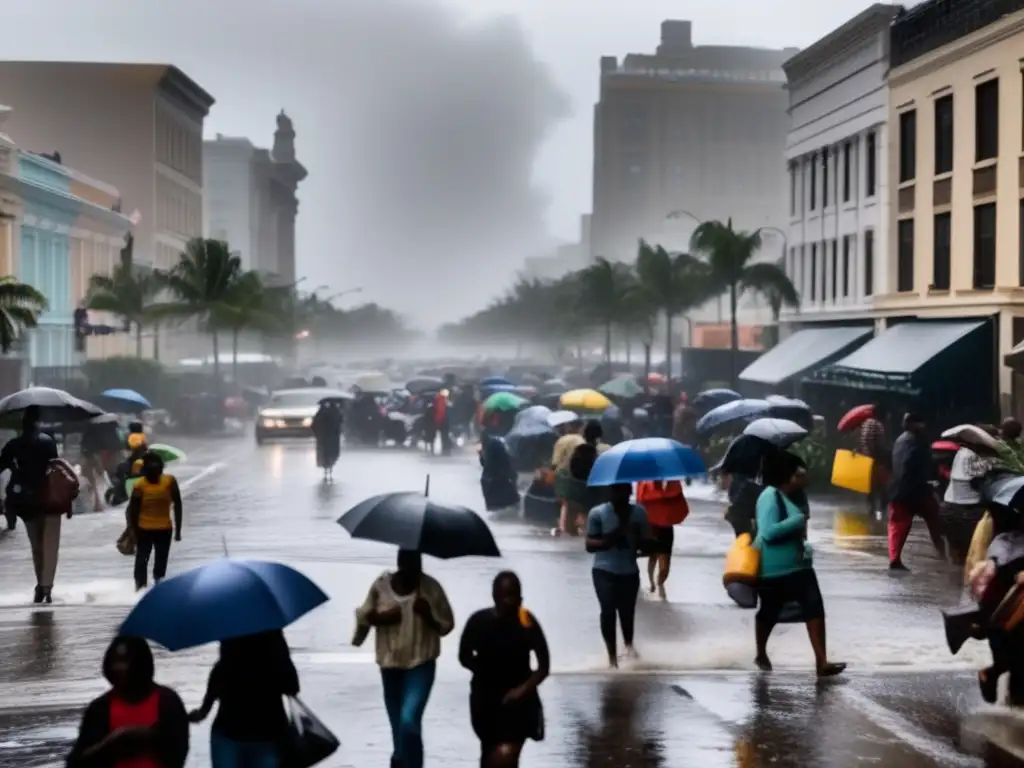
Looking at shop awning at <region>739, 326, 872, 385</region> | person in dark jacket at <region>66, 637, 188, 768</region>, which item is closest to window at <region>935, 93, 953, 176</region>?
shop awning at <region>739, 326, 872, 385</region>

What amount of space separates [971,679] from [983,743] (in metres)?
2.50

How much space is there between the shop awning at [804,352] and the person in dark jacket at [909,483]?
24.5m

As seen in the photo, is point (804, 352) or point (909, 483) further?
point (804, 352)

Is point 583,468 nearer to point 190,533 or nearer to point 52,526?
point 52,526

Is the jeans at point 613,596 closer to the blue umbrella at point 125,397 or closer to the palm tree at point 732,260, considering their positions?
the blue umbrella at point 125,397

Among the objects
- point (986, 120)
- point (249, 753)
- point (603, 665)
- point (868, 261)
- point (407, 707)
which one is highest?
point (986, 120)

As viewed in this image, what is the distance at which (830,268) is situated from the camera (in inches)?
1978

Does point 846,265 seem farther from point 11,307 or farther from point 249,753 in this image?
point 249,753

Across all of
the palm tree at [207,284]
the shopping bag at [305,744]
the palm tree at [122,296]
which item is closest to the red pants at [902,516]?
the shopping bag at [305,744]

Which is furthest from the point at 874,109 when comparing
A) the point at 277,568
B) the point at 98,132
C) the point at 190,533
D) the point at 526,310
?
the point at 526,310

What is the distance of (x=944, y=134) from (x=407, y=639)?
32030mm

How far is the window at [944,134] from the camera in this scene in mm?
39094

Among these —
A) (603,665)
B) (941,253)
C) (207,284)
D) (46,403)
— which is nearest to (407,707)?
(603,665)

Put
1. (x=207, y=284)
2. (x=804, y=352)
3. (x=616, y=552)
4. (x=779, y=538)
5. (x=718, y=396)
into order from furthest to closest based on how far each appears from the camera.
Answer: (x=207, y=284) < (x=804, y=352) < (x=718, y=396) < (x=616, y=552) < (x=779, y=538)
